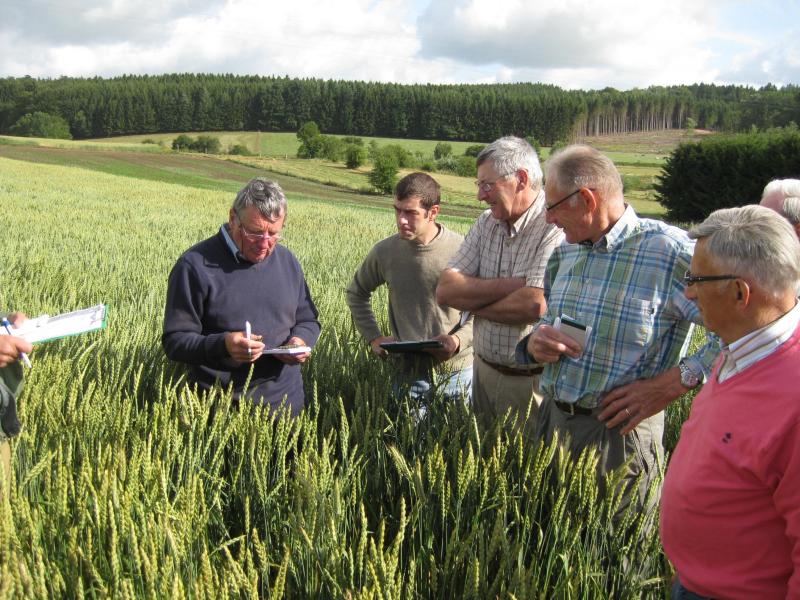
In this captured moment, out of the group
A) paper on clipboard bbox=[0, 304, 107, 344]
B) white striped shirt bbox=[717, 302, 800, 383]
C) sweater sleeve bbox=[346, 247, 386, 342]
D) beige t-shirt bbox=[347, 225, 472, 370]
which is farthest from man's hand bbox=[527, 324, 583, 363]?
sweater sleeve bbox=[346, 247, 386, 342]

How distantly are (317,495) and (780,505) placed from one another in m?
1.05

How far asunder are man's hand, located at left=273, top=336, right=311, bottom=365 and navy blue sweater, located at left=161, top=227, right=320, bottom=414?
5cm

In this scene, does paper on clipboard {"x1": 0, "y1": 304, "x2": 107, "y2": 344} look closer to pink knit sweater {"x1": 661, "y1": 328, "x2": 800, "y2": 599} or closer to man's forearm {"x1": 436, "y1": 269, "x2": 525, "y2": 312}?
man's forearm {"x1": 436, "y1": 269, "x2": 525, "y2": 312}

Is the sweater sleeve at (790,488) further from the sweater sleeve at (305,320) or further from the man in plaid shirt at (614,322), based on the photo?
the sweater sleeve at (305,320)

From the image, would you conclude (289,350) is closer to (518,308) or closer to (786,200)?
(518,308)

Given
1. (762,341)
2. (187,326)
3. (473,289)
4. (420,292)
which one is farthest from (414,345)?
(762,341)

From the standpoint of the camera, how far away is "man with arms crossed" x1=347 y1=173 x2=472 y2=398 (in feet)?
11.3

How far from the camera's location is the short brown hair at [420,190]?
3.34 metres

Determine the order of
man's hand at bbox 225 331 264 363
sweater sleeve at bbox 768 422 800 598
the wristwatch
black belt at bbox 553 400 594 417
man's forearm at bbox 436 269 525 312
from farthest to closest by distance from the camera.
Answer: man's forearm at bbox 436 269 525 312
man's hand at bbox 225 331 264 363
black belt at bbox 553 400 594 417
the wristwatch
sweater sleeve at bbox 768 422 800 598

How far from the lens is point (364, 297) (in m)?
3.82

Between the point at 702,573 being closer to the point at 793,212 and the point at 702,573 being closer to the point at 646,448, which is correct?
the point at 646,448

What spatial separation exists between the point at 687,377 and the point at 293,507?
1.28m

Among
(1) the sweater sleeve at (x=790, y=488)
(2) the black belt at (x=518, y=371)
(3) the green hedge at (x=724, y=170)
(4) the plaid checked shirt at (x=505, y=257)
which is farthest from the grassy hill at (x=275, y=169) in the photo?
(1) the sweater sleeve at (x=790, y=488)

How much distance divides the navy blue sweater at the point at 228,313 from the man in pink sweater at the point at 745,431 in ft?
5.79
